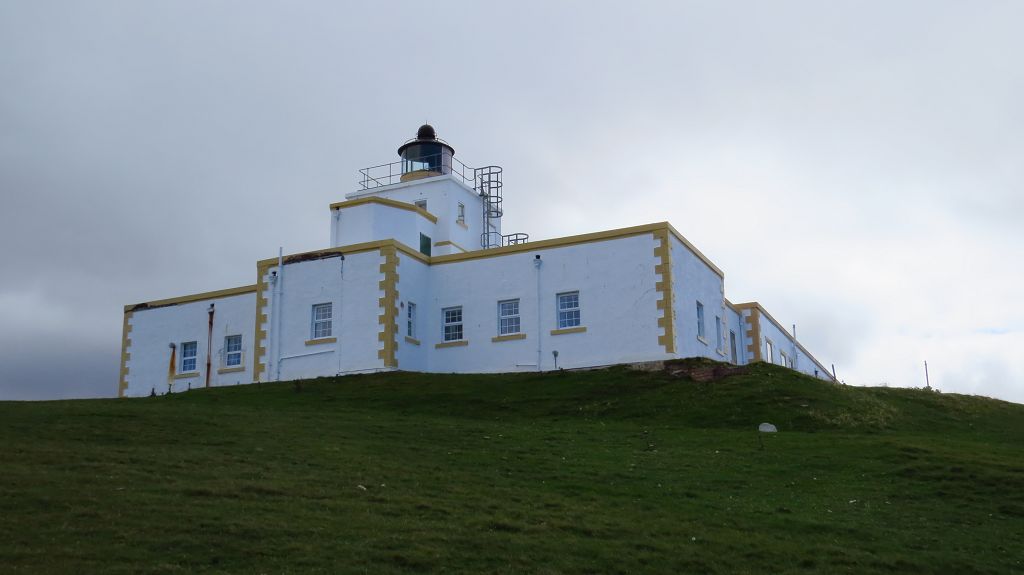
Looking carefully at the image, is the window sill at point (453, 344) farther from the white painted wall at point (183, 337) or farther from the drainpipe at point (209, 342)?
the drainpipe at point (209, 342)

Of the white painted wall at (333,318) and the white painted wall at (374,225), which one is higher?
the white painted wall at (374,225)

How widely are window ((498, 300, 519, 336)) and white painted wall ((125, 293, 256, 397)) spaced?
9962 millimetres

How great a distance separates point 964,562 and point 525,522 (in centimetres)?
596

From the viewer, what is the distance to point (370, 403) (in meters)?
28.2

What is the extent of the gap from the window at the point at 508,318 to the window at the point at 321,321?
6.17m

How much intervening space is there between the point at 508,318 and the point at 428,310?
335 cm

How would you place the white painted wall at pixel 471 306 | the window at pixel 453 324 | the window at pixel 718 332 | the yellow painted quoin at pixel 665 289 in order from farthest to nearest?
the window at pixel 718 332 → the window at pixel 453 324 → the white painted wall at pixel 471 306 → the yellow painted quoin at pixel 665 289

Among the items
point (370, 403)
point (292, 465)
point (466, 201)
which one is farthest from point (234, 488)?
point (466, 201)

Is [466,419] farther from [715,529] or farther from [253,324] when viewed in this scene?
[253,324]

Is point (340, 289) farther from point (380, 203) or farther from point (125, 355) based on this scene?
point (125, 355)

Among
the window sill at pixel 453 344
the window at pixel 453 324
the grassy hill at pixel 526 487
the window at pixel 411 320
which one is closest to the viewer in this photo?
the grassy hill at pixel 526 487

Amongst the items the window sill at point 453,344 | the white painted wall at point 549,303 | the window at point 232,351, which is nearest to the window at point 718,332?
the white painted wall at point 549,303

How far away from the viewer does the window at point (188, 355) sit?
39250mm

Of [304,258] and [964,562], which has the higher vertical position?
[304,258]
